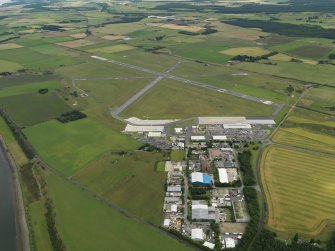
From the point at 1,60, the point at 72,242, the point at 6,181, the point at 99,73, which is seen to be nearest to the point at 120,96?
the point at 99,73

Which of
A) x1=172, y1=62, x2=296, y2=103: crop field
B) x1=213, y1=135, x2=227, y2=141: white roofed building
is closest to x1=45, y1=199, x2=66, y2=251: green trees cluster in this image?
x1=213, y1=135, x2=227, y2=141: white roofed building

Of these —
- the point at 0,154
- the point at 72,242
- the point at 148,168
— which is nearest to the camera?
the point at 72,242

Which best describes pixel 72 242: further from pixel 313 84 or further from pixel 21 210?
pixel 313 84

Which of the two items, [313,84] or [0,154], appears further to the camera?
[313,84]

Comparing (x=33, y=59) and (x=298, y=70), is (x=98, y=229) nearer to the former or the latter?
(x=298, y=70)

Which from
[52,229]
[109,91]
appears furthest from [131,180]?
[109,91]

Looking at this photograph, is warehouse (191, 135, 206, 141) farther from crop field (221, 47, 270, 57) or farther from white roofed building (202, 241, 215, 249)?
crop field (221, 47, 270, 57)

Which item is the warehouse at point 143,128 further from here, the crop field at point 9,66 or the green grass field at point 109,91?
the crop field at point 9,66
